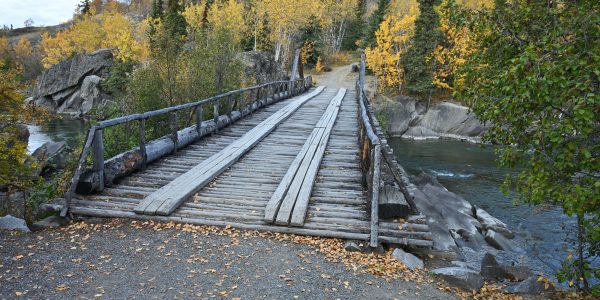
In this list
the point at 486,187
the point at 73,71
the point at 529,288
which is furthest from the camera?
the point at 73,71

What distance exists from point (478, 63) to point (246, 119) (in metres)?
10.7

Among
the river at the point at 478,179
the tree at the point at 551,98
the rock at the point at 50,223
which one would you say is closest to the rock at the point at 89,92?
the river at the point at 478,179

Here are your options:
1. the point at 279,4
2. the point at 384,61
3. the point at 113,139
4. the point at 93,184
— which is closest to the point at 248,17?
the point at 279,4

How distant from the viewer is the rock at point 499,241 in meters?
13.5

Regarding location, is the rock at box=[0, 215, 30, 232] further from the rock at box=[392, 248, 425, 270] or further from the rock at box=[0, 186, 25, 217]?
the rock at box=[392, 248, 425, 270]

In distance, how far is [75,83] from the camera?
177 ft

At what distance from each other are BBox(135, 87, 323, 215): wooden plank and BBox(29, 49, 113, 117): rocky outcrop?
147 feet

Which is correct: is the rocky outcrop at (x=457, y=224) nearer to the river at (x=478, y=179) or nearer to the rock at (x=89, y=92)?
the river at (x=478, y=179)

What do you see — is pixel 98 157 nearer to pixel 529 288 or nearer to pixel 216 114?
pixel 216 114

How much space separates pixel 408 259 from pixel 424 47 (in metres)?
37.0

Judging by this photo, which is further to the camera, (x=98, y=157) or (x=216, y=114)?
(x=216, y=114)

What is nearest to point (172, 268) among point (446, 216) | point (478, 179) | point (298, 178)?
point (298, 178)

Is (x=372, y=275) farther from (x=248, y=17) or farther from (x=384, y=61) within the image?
(x=248, y=17)

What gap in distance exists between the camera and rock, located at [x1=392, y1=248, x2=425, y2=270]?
18.4ft
